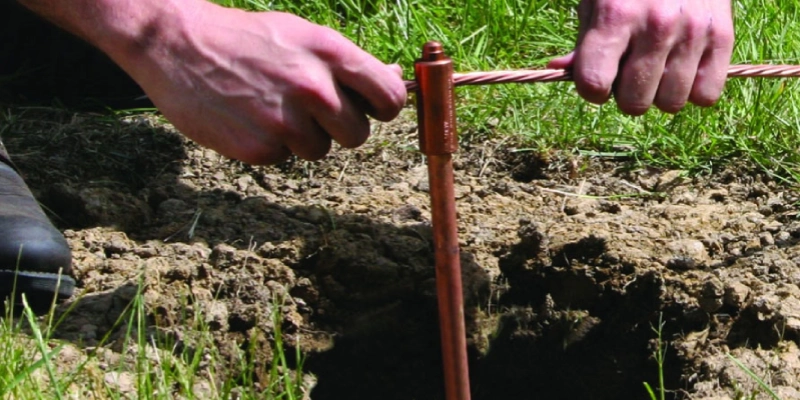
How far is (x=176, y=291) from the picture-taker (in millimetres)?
2150

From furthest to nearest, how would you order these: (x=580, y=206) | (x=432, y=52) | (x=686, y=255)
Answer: (x=580, y=206)
(x=686, y=255)
(x=432, y=52)

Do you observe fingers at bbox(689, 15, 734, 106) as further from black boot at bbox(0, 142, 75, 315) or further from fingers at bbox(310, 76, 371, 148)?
black boot at bbox(0, 142, 75, 315)

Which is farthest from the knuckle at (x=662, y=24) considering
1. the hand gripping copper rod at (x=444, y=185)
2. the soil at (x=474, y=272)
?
the soil at (x=474, y=272)

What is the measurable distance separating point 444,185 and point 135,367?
0.67 m

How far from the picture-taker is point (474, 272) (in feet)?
7.45

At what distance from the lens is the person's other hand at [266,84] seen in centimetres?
169

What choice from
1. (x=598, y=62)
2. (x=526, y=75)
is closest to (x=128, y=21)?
(x=526, y=75)

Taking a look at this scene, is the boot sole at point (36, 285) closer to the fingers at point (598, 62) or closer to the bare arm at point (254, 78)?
the bare arm at point (254, 78)

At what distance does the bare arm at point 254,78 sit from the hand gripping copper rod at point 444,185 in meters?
0.09

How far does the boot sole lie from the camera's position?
2.11m

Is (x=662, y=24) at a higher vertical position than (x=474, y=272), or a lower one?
higher

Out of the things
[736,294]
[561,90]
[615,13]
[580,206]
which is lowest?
[736,294]

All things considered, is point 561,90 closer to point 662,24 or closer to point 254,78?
point 662,24

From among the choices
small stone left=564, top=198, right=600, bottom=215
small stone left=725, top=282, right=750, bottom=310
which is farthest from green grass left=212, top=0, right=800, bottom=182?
small stone left=725, top=282, right=750, bottom=310
